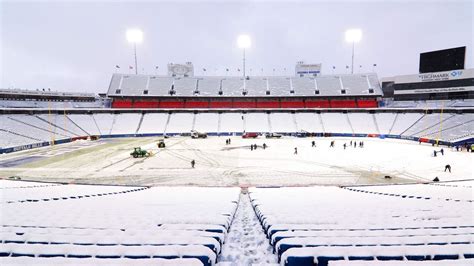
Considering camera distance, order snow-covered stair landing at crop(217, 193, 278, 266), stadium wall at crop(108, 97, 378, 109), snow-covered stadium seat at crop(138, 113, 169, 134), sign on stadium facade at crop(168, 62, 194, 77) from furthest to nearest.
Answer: sign on stadium facade at crop(168, 62, 194, 77)
stadium wall at crop(108, 97, 378, 109)
snow-covered stadium seat at crop(138, 113, 169, 134)
snow-covered stair landing at crop(217, 193, 278, 266)

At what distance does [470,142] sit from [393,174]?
27.3 metres

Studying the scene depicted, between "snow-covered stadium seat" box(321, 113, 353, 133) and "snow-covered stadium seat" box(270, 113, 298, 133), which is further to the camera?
"snow-covered stadium seat" box(270, 113, 298, 133)

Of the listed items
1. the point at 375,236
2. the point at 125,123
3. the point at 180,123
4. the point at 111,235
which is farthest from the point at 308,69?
the point at 111,235

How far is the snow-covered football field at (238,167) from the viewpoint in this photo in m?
20.6

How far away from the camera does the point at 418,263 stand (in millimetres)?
3154

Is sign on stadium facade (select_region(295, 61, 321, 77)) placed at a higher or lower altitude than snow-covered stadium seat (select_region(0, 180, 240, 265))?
higher

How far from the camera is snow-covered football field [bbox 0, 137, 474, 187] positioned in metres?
20.6

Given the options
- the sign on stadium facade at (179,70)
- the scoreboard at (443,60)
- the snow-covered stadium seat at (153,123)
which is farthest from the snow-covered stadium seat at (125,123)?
the scoreboard at (443,60)

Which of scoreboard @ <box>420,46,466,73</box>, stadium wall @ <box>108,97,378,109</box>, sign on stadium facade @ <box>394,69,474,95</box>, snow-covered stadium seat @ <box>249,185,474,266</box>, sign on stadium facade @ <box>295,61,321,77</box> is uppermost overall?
sign on stadium facade @ <box>295,61,321,77</box>

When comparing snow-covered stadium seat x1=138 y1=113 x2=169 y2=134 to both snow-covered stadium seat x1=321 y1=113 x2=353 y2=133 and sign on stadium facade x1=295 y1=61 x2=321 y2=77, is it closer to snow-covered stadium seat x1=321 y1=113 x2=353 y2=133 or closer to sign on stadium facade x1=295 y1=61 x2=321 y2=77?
snow-covered stadium seat x1=321 y1=113 x2=353 y2=133

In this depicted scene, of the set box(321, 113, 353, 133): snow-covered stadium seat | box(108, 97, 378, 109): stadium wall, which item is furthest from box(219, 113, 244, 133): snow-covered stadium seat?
box(321, 113, 353, 133): snow-covered stadium seat

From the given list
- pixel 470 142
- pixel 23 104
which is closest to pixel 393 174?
pixel 470 142

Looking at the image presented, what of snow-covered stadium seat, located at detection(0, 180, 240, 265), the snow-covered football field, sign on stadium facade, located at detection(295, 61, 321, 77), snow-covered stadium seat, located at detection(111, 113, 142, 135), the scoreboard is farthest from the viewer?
sign on stadium facade, located at detection(295, 61, 321, 77)

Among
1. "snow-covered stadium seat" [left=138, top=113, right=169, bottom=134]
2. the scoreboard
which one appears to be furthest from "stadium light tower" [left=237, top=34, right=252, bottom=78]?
the scoreboard
